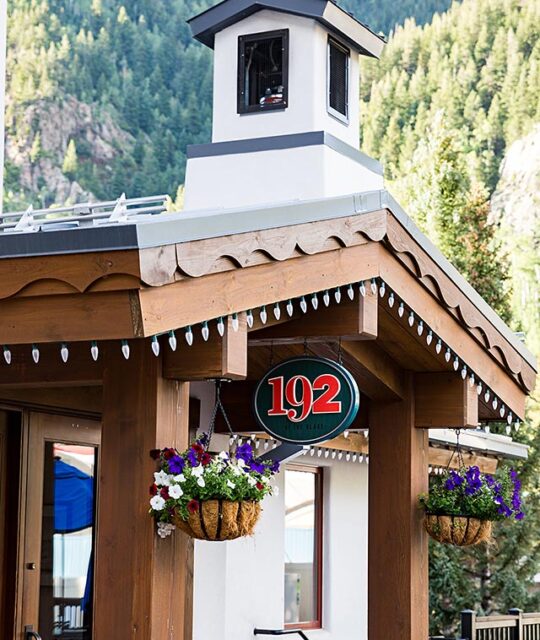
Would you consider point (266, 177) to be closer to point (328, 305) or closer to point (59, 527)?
point (328, 305)

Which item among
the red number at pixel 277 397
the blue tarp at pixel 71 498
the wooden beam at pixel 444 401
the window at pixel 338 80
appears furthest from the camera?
the window at pixel 338 80

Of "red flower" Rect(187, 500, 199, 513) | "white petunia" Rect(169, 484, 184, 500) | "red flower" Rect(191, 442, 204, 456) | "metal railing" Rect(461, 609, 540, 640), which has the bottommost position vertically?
"metal railing" Rect(461, 609, 540, 640)

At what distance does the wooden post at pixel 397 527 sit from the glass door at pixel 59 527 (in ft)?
6.30

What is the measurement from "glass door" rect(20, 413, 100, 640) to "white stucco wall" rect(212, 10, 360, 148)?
2758mm

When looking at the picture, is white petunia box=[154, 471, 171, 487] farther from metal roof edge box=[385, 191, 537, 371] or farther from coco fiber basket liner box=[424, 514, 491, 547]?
coco fiber basket liner box=[424, 514, 491, 547]

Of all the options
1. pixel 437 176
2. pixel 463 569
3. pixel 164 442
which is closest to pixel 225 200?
pixel 164 442

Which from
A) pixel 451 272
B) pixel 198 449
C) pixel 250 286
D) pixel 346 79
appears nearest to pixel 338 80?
pixel 346 79

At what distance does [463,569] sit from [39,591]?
465 inches

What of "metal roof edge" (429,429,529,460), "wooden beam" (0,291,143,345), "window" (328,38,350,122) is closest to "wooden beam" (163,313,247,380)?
"wooden beam" (0,291,143,345)

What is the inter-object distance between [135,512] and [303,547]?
578 centimetres

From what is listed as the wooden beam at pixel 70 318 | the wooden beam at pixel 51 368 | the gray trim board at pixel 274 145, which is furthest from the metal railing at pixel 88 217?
the gray trim board at pixel 274 145

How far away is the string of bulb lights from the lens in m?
5.36

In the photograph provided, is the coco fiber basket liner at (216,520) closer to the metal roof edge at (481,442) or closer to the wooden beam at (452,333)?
the wooden beam at (452,333)

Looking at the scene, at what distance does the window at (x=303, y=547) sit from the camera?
10766 mm
